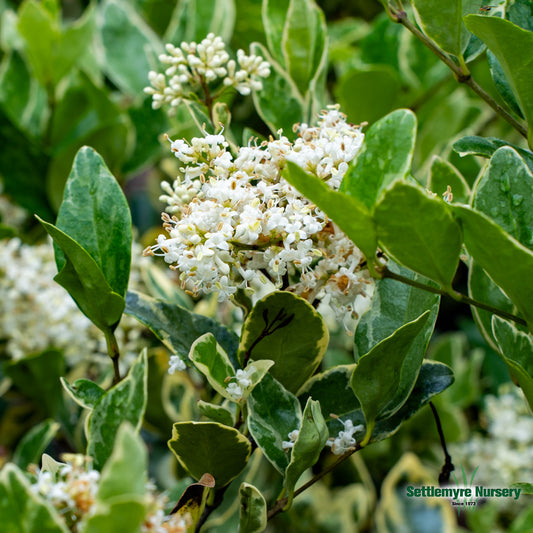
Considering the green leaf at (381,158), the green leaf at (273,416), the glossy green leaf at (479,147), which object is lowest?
the green leaf at (273,416)

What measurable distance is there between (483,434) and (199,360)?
118cm

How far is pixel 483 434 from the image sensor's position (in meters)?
1.53

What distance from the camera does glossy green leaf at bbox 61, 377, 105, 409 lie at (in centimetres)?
63

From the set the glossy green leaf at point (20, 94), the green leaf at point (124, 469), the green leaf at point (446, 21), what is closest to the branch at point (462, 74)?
the green leaf at point (446, 21)

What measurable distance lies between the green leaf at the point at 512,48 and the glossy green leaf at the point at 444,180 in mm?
114

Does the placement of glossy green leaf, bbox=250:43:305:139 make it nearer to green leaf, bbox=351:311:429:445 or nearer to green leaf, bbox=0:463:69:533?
green leaf, bbox=351:311:429:445

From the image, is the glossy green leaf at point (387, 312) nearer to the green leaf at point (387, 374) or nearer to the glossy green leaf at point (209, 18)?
the green leaf at point (387, 374)

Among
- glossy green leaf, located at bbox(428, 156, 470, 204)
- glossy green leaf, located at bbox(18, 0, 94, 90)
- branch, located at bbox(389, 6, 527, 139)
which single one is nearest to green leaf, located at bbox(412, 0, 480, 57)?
branch, located at bbox(389, 6, 527, 139)

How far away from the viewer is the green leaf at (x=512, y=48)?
56 centimetres

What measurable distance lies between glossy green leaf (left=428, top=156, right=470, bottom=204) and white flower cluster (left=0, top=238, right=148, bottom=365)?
56cm

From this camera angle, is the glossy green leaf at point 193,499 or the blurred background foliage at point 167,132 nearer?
the glossy green leaf at point 193,499

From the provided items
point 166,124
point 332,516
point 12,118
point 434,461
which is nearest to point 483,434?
point 434,461

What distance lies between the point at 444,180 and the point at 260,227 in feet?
1.00

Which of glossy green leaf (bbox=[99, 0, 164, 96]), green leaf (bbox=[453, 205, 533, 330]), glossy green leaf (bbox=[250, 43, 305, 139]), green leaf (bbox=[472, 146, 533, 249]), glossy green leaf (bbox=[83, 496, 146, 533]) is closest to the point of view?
glossy green leaf (bbox=[83, 496, 146, 533])
